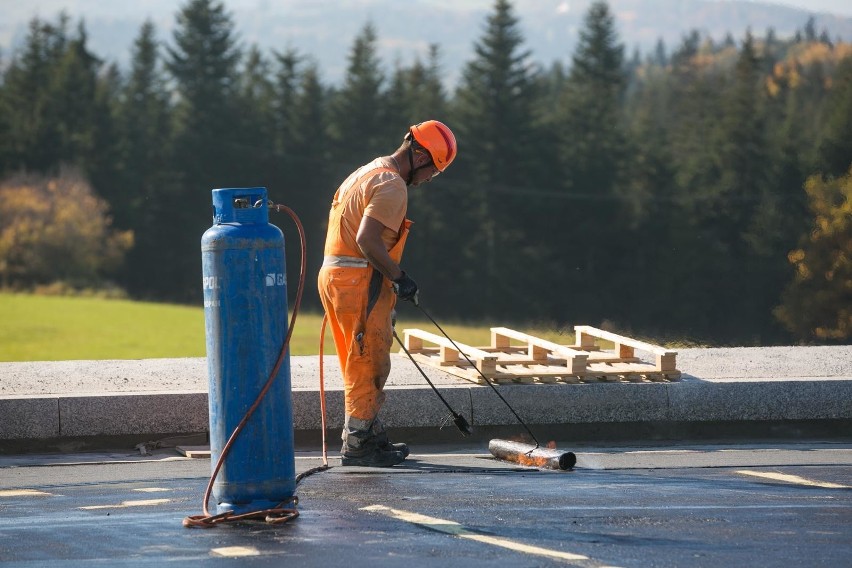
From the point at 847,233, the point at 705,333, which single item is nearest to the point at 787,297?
the point at 847,233

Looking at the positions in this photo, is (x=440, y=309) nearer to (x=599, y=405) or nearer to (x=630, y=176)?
(x=630, y=176)

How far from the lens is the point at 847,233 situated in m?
38.4

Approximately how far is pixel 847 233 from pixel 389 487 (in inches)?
1331

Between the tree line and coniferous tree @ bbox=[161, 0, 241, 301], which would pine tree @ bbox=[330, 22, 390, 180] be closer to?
the tree line

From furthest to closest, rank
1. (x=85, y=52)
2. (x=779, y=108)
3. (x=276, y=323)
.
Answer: (x=85, y=52) → (x=779, y=108) → (x=276, y=323)

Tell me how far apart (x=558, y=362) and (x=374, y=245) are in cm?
308

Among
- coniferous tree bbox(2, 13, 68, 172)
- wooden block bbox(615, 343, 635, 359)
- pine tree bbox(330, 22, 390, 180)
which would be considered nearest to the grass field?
coniferous tree bbox(2, 13, 68, 172)

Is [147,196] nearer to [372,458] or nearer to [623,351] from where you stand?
[623,351]

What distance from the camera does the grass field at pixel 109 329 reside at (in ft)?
198

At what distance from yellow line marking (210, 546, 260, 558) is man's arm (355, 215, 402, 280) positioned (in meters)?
2.30

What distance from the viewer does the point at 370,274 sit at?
7633 mm

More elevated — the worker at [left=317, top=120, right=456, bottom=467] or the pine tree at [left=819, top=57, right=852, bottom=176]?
the pine tree at [left=819, top=57, right=852, bottom=176]

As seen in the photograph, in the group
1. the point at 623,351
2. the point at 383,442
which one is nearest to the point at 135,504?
the point at 383,442

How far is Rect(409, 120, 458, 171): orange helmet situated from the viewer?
7680 mm
